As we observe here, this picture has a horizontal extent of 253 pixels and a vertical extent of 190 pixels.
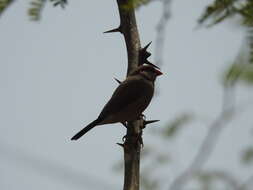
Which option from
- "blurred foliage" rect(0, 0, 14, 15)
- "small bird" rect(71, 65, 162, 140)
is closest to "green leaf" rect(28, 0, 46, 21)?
"blurred foliage" rect(0, 0, 14, 15)

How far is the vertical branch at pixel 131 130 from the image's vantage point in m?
1.98

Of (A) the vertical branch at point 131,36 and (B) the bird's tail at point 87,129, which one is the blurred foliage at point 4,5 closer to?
(A) the vertical branch at point 131,36

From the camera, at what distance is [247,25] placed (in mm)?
1111

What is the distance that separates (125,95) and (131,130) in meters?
2.02

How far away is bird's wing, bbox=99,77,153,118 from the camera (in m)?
4.66

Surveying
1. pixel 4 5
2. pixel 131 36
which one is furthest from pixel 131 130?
pixel 4 5

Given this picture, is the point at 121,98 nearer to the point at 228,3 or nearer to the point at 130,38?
the point at 130,38

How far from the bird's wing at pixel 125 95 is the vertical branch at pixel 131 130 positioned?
1.70 m

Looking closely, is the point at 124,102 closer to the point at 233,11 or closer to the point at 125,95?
the point at 125,95

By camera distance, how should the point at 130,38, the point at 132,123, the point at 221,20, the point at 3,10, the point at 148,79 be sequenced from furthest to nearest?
A: 1. the point at 148,79
2. the point at 132,123
3. the point at 130,38
4. the point at 3,10
5. the point at 221,20

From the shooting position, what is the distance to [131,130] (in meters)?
2.81

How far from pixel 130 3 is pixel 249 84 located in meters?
1.79

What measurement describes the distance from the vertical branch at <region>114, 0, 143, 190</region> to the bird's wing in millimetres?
1696

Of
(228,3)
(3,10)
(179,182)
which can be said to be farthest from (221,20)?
(3,10)
